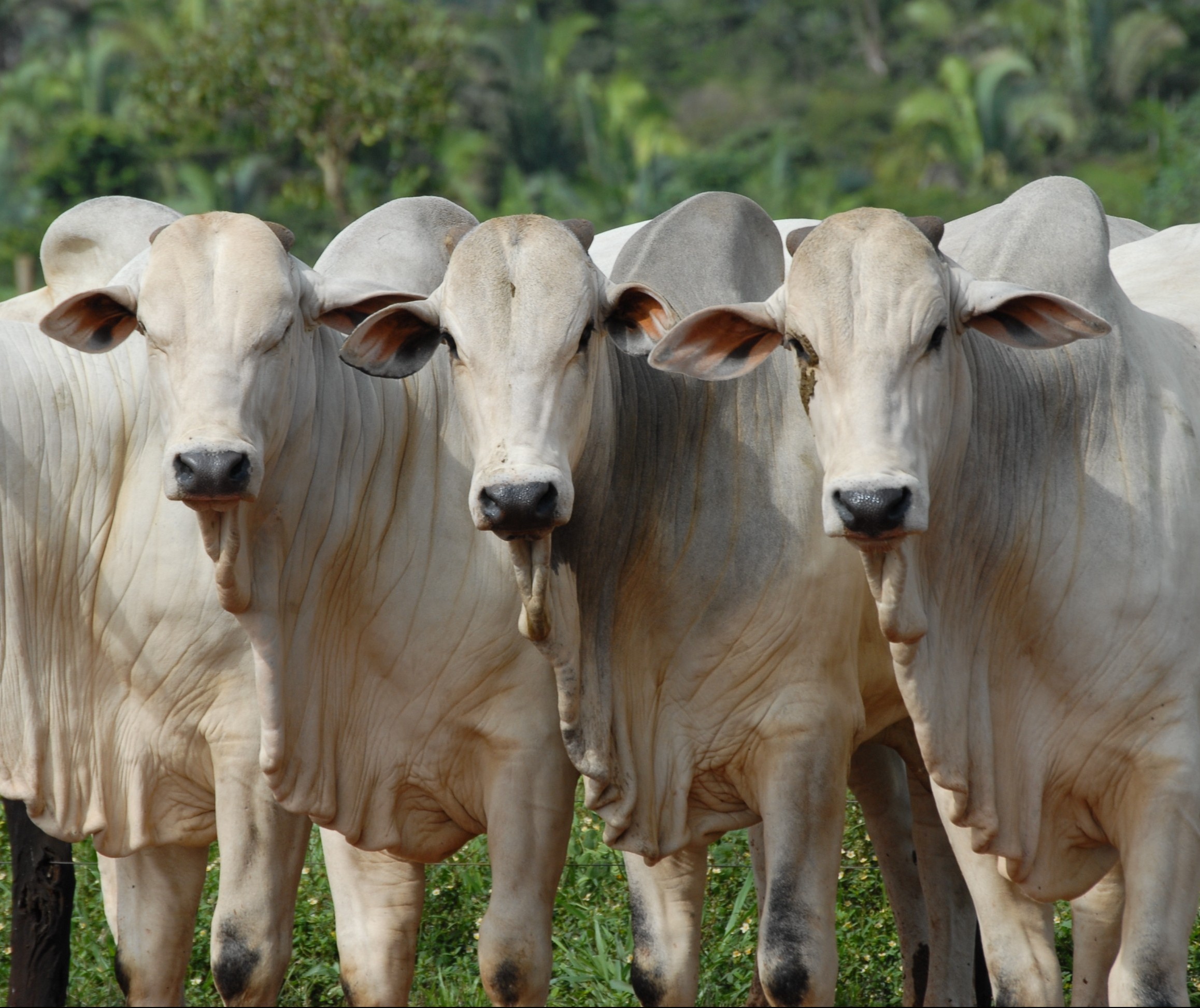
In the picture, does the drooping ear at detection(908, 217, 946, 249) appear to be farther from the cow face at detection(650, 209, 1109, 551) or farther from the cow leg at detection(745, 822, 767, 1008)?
the cow leg at detection(745, 822, 767, 1008)

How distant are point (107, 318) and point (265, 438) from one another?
546 millimetres

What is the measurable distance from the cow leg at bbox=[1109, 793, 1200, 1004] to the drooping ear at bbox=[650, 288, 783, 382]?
126 cm

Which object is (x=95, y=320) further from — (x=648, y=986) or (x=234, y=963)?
(x=648, y=986)

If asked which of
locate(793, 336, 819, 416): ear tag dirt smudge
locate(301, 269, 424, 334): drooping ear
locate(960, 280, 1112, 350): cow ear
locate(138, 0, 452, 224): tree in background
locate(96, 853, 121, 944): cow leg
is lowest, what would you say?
locate(96, 853, 121, 944): cow leg

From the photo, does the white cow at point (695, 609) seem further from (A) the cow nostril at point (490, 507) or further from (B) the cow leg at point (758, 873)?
(B) the cow leg at point (758, 873)

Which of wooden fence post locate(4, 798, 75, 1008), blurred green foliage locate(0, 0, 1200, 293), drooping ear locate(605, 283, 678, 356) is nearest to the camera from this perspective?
drooping ear locate(605, 283, 678, 356)

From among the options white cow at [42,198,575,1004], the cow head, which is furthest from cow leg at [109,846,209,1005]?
the cow head

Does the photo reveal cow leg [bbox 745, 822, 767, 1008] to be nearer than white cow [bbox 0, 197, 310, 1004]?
No

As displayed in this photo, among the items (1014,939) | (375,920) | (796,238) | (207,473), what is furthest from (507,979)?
(796,238)

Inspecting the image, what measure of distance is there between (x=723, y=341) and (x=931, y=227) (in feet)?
1.62

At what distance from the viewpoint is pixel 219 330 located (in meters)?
3.57

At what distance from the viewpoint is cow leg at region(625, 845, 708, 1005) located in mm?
4336

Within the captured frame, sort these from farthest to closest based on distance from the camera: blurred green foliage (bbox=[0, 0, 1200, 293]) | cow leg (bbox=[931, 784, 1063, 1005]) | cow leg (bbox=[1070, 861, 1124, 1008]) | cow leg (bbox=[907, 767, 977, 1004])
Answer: blurred green foliage (bbox=[0, 0, 1200, 293])
cow leg (bbox=[907, 767, 977, 1004])
cow leg (bbox=[1070, 861, 1124, 1008])
cow leg (bbox=[931, 784, 1063, 1005])

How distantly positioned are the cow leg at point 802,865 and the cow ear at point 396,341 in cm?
122
